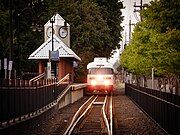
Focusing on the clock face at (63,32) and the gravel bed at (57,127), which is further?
the clock face at (63,32)

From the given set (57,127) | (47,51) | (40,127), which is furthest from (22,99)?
(47,51)

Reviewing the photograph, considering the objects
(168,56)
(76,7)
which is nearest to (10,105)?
(168,56)

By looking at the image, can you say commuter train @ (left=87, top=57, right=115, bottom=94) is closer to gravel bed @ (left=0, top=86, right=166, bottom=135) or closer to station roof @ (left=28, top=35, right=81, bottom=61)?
station roof @ (left=28, top=35, right=81, bottom=61)

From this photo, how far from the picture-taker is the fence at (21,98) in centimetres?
1999

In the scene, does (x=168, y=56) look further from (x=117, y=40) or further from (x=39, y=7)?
(x=117, y=40)

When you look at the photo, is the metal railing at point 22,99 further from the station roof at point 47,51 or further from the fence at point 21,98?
the station roof at point 47,51

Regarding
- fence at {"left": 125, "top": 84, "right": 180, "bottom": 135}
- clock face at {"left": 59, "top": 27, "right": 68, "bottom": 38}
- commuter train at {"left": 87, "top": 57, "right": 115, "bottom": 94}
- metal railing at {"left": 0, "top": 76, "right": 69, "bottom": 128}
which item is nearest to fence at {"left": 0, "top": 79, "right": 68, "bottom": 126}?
metal railing at {"left": 0, "top": 76, "right": 69, "bottom": 128}

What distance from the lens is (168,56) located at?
25.3 meters

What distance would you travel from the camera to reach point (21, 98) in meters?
23.6

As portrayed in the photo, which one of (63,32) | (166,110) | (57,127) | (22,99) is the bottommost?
(57,127)

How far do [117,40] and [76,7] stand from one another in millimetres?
10601

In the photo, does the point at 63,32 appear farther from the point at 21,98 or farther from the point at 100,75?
the point at 21,98

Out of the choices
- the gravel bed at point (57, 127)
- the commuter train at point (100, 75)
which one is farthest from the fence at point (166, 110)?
the commuter train at point (100, 75)

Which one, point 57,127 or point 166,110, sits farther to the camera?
point 57,127
